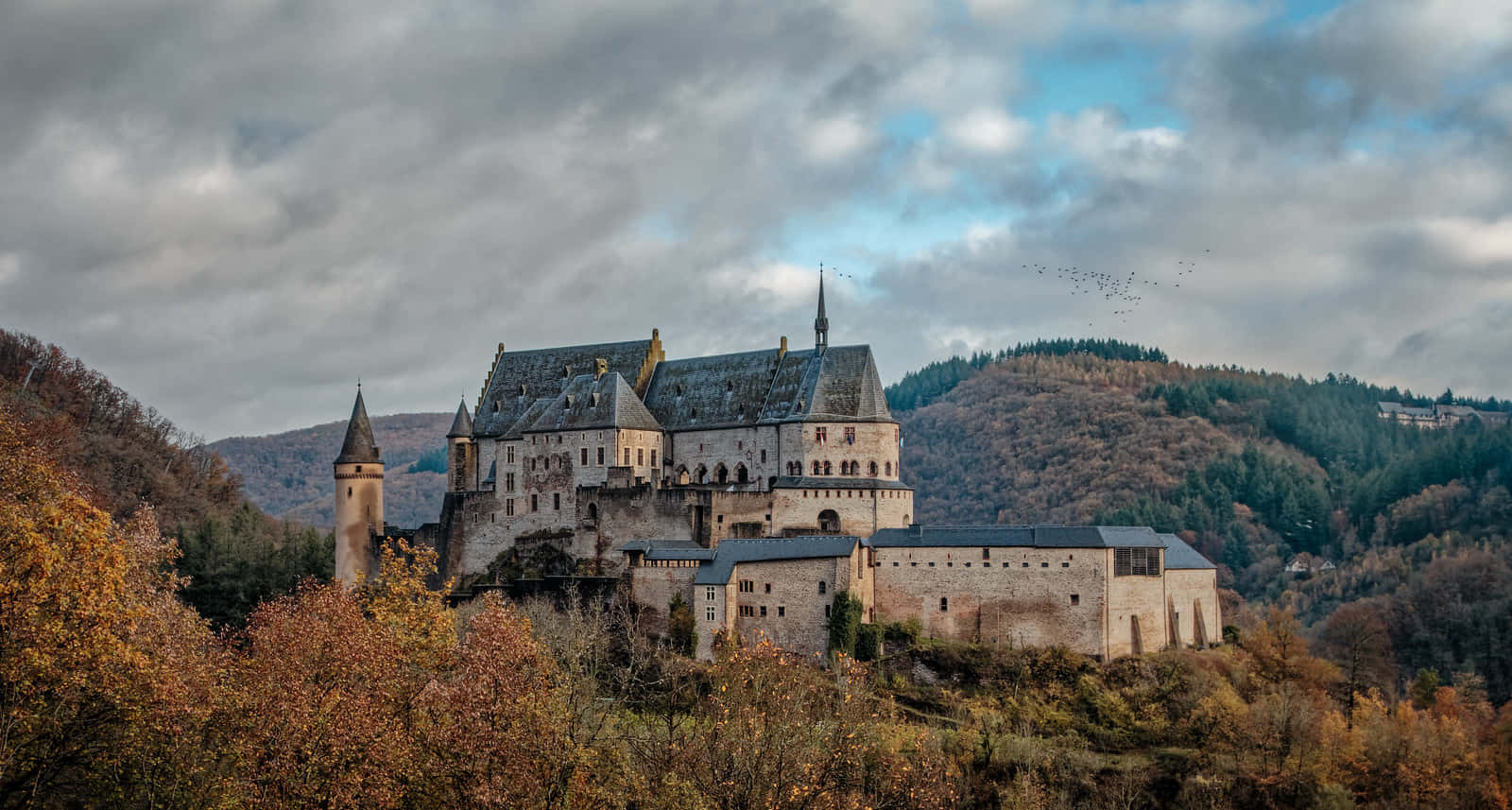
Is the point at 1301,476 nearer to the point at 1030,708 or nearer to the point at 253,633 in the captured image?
the point at 1030,708

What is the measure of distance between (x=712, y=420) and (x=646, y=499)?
8302 millimetres

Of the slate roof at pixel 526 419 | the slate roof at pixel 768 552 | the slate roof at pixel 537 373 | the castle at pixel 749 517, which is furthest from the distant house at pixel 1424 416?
the slate roof at pixel 768 552

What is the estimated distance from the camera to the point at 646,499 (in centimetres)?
6456

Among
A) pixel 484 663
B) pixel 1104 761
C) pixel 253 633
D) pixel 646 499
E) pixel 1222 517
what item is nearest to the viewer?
pixel 484 663

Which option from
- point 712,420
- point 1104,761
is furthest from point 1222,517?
point 1104,761

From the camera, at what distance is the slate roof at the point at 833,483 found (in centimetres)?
6525

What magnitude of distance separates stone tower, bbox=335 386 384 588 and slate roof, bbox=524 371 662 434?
8.90m

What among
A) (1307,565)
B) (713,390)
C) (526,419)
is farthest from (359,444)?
(1307,565)

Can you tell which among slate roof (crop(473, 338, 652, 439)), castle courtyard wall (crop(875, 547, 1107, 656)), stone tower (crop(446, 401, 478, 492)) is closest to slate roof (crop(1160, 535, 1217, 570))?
castle courtyard wall (crop(875, 547, 1107, 656))

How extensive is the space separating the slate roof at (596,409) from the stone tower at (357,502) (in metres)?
8.90

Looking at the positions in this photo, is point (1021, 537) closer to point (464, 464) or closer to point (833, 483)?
point (833, 483)

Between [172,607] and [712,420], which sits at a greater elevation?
[712,420]

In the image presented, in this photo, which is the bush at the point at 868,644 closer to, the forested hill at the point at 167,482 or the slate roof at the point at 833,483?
the slate roof at the point at 833,483

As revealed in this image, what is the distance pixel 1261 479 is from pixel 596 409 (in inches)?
3515
